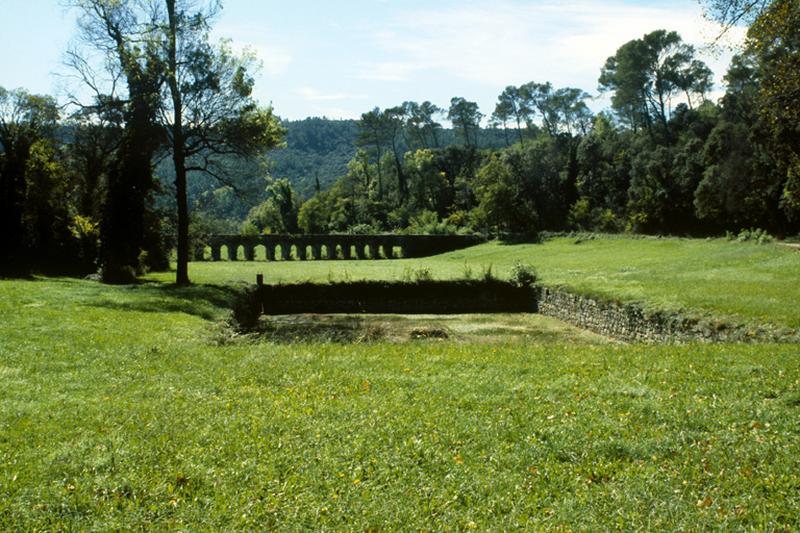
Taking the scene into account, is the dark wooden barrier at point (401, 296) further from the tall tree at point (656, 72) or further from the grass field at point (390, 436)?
the tall tree at point (656, 72)

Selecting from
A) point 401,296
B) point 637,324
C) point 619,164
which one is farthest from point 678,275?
point 619,164

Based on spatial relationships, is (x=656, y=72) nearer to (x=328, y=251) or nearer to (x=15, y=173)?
(x=328, y=251)

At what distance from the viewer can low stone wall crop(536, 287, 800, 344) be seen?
49.2ft

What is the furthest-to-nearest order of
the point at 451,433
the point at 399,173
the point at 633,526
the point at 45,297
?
the point at 399,173 → the point at 45,297 → the point at 451,433 → the point at 633,526

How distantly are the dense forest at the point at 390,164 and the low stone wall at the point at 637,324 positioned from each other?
494 cm

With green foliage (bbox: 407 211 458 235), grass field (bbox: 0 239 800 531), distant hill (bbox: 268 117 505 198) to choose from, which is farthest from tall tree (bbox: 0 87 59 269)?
distant hill (bbox: 268 117 505 198)

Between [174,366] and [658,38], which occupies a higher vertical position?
[658,38]

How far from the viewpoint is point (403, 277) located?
31.4m

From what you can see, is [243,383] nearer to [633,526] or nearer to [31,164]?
[633,526]

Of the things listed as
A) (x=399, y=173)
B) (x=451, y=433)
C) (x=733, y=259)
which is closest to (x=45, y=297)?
Result: (x=451, y=433)

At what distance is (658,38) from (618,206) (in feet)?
59.2

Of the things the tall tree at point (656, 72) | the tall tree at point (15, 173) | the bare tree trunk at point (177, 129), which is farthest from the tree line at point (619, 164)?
the tall tree at point (15, 173)

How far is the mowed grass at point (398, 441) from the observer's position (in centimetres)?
512

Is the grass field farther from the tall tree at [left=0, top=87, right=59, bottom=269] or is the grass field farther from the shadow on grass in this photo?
the tall tree at [left=0, top=87, right=59, bottom=269]
